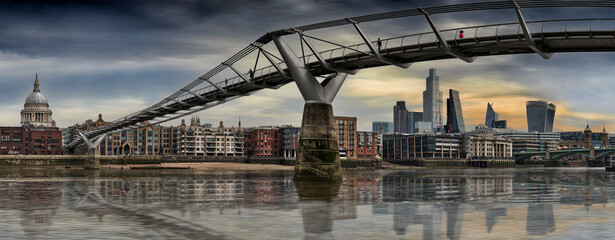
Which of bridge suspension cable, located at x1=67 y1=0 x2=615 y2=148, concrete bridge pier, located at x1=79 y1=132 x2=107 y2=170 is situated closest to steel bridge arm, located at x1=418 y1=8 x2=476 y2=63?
bridge suspension cable, located at x1=67 y1=0 x2=615 y2=148

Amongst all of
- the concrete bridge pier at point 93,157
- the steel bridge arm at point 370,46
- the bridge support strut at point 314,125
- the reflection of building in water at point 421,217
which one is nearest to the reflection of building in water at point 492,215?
the reflection of building in water at point 421,217

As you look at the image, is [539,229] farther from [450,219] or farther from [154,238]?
[154,238]

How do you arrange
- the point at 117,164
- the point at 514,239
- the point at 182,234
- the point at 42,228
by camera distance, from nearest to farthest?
the point at 514,239 < the point at 182,234 < the point at 42,228 < the point at 117,164

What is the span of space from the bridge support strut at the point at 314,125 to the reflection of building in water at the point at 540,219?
29769 mm

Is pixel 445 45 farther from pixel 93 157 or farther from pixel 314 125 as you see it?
pixel 93 157

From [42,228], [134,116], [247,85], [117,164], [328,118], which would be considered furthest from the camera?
[117,164]

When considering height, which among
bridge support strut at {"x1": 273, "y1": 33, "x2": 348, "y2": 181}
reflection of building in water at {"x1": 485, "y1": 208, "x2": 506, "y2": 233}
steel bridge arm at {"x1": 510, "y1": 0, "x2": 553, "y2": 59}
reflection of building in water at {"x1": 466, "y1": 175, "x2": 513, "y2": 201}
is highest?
steel bridge arm at {"x1": 510, "y1": 0, "x2": 553, "y2": 59}

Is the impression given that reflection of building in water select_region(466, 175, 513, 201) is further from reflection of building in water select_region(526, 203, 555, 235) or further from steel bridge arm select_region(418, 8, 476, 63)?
steel bridge arm select_region(418, 8, 476, 63)

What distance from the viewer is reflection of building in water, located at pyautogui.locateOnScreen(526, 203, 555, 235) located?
19836 mm

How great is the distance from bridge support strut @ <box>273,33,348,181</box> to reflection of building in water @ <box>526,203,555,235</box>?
97.7 ft

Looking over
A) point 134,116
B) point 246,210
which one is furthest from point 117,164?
point 246,210

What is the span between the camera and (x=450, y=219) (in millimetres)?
23547

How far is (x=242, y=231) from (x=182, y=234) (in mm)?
2069

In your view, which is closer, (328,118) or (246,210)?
(246,210)
